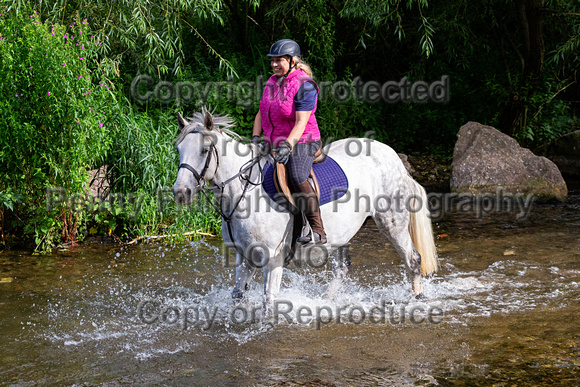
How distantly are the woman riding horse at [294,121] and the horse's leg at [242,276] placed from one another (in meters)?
0.52

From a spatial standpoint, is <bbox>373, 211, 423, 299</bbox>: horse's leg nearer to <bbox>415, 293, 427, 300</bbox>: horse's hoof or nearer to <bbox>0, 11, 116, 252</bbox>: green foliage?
<bbox>415, 293, 427, 300</bbox>: horse's hoof

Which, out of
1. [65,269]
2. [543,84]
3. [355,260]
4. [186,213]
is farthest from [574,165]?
[65,269]

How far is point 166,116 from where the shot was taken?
921 centimetres

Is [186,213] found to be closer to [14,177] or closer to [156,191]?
[156,191]

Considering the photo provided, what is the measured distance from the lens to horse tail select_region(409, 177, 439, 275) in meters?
5.94

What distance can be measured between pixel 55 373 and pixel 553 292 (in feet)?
14.9

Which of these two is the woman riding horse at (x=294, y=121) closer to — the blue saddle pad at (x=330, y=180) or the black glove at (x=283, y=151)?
the black glove at (x=283, y=151)

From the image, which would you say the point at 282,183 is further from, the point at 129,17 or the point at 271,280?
the point at 129,17

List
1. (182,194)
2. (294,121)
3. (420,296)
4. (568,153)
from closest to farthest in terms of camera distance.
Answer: (182,194) → (294,121) → (420,296) → (568,153)

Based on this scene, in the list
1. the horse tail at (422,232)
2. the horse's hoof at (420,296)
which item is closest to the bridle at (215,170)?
the horse tail at (422,232)

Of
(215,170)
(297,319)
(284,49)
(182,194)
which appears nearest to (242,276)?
(297,319)

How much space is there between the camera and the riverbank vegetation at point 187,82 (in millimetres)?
7176

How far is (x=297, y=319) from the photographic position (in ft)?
17.6

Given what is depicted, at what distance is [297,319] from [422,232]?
1.61 m
